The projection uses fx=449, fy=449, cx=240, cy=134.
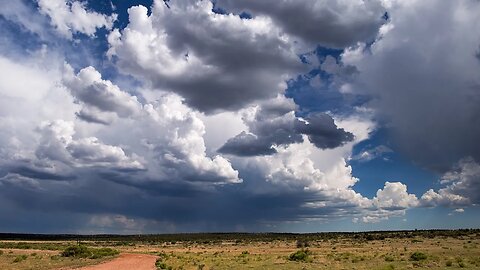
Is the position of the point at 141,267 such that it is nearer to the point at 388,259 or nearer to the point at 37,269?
the point at 37,269

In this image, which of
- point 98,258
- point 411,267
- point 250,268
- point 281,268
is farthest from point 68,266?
point 411,267

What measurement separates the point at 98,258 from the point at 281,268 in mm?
26560

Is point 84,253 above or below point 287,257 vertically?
above

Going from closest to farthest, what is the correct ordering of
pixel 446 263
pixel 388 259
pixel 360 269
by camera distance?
1. pixel 360 269
2. pixel 446 263
3. pixel 388 259

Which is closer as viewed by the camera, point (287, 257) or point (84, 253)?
point (287, 257)

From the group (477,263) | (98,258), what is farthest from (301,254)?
(98,258)

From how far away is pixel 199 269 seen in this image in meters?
44.5

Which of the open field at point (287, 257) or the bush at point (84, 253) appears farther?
the bush at point (84, 253)

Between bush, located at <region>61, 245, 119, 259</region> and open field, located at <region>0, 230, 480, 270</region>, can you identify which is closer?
open field, located at <region>0, 230, 480, 270</region>

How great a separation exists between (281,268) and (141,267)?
47.3ft

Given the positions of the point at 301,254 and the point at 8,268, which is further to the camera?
the point at 301,254

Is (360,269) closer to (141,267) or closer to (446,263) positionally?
(446,263)

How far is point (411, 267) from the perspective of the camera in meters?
42.5

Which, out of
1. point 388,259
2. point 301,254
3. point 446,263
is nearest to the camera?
point 446,263
